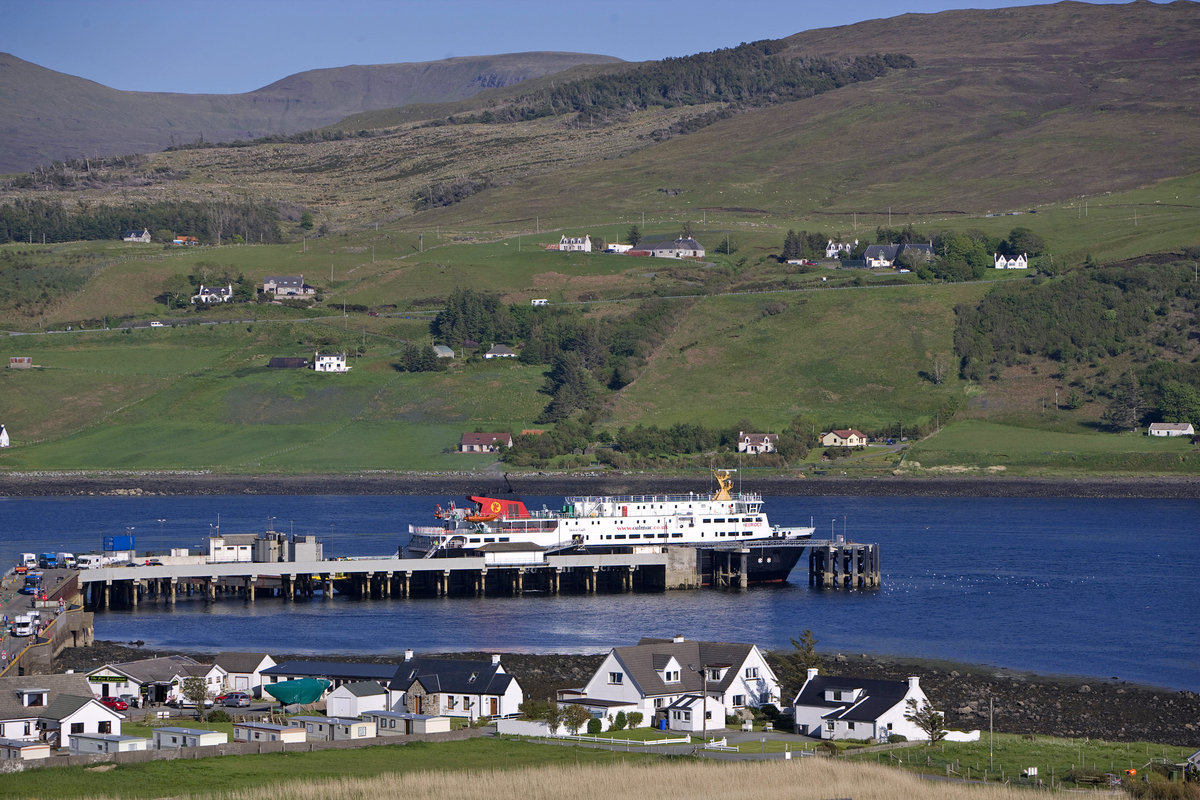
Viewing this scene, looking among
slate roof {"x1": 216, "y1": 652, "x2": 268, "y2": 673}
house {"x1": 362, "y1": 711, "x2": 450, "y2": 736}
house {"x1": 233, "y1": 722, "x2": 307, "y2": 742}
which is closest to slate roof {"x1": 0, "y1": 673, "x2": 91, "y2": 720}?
house {"x1": 233, "y1": 722, "x2": 307, "y2": 742}

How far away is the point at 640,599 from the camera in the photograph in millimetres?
76375

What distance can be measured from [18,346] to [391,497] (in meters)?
62.4

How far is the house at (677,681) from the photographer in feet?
141

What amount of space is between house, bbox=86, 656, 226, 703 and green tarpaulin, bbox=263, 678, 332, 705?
203 centimetres

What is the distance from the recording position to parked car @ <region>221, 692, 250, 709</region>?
4494 centimetres

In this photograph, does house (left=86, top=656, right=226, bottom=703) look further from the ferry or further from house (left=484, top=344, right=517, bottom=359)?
house (left=484, top=344, right=517, bottom=359)

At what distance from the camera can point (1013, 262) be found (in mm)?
191500

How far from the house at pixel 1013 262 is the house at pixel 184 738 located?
164m

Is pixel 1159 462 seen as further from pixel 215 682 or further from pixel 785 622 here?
pixel 215 682

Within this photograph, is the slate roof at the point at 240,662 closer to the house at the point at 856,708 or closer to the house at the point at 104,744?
the house at the point at 104,744

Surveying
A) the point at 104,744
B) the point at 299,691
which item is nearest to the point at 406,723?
the point at 299,691

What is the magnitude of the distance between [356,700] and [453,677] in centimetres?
274

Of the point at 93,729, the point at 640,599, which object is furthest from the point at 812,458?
the point at 93,729

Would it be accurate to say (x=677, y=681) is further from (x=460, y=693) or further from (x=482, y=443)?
(x=482, y=443)
